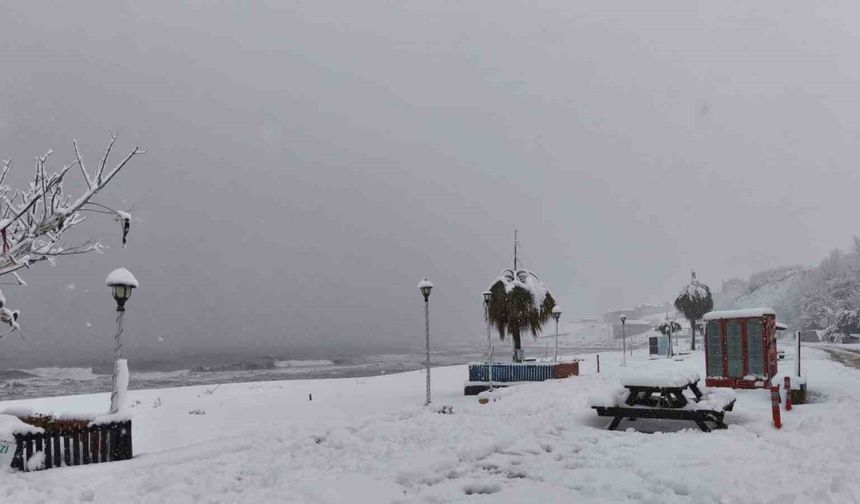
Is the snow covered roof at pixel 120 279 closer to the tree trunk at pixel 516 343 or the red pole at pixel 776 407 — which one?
the red pole at pixel 776 407

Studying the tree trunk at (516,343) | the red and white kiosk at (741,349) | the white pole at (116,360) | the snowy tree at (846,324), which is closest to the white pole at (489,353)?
the tree trunk at (516,343)

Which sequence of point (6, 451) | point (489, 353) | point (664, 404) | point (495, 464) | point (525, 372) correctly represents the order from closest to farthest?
point (495, 464) < point (6, 451) < point (664, 404) < point (489, 353) < point (525, 372)

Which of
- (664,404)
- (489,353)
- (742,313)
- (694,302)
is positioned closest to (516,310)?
(489,353)

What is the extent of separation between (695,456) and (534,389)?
12.5m

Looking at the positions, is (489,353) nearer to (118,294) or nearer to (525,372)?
(525,372)

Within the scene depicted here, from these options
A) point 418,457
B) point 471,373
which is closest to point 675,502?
point 418,457

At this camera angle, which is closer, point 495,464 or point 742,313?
point 495,464

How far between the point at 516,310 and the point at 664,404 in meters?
18.7

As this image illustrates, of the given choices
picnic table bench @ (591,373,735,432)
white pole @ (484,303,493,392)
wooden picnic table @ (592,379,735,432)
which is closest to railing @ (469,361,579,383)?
white pole @ (484,303,493,392)

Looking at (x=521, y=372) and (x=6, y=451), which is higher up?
(x=6, y=451)

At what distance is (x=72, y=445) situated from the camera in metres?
9.88

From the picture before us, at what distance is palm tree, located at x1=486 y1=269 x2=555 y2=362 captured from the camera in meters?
30.6

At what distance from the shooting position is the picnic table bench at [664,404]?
11.0m

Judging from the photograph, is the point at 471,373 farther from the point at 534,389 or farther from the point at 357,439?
the point at 357,439
